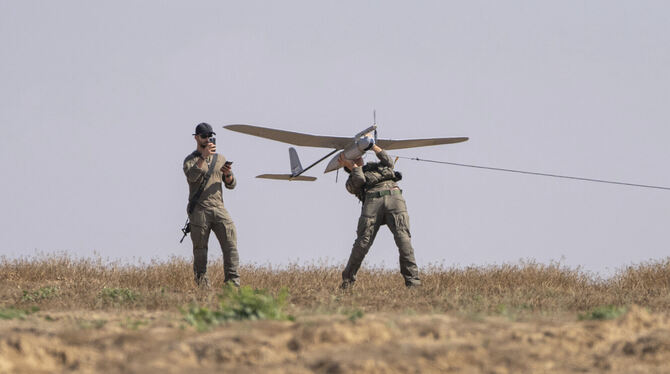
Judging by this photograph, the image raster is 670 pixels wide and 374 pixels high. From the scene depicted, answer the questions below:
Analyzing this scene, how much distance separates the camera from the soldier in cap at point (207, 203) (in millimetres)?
10703

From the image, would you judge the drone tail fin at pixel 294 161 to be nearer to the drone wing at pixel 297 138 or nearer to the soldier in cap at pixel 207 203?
the drone wing at pixel 297 138

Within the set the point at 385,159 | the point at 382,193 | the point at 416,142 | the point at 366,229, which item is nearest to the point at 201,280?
the point at 366,229

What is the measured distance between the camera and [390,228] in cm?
1121

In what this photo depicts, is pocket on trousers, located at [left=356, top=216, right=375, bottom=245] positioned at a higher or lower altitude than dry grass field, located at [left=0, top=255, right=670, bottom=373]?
higher

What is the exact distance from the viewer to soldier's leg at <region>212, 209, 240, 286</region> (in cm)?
1071

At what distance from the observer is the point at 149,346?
200 inches

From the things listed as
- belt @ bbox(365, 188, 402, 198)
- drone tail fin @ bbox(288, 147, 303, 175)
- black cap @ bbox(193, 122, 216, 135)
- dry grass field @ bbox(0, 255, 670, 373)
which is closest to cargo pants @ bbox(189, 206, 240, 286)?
black cap @ bbox(193, 122, 216, 135)

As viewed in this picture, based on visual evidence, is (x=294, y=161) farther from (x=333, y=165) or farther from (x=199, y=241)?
(x=199, y=241)

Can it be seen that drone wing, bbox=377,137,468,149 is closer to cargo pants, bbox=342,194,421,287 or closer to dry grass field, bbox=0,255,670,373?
cargo pants, bbox=342,194,421,287

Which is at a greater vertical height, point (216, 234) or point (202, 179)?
point (202, 179)

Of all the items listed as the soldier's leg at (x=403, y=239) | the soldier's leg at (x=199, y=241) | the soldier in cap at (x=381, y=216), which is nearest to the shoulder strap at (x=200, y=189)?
the soldier's leg at (x=199, y=241)

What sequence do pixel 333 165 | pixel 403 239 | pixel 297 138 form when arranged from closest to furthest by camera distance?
pixel 403 239
pixel 333 165
pixel 297 138

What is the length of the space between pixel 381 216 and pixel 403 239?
0.49 metres

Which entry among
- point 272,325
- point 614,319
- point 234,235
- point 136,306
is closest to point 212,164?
point 234,235
